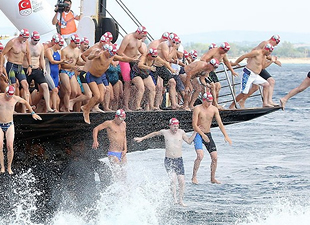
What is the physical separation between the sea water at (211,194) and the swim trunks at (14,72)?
2.97m

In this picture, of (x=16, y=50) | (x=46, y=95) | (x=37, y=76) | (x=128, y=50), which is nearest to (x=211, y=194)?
(x=128, y=50)

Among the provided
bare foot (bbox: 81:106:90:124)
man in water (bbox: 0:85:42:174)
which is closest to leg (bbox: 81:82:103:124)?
bare foot (bbox: 81:106:90:124)

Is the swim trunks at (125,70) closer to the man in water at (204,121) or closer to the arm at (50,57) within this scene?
the arm at (50,57)

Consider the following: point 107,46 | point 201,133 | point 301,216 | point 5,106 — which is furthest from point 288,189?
point 5,106

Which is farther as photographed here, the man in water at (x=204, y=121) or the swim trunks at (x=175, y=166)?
the man in water at (x=204, y=121)

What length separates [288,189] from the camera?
2362 cm

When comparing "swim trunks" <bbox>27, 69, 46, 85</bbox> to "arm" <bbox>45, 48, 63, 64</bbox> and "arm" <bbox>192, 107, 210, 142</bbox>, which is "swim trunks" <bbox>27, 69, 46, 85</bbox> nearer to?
"arm" <bbox>45, 48, 63, 64</bbox>

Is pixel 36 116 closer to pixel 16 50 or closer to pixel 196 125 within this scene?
pixel 16 50

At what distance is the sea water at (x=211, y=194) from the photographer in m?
19.3

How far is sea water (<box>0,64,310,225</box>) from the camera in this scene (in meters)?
19.3

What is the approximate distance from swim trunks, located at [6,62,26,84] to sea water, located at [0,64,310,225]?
2975mm

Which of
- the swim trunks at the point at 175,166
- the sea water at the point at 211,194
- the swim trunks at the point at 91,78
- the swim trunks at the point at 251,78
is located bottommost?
the sea water at the point at 211,194

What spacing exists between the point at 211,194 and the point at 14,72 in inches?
286

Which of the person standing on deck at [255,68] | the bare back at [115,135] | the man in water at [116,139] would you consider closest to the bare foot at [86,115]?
the man in water at [116,139]
